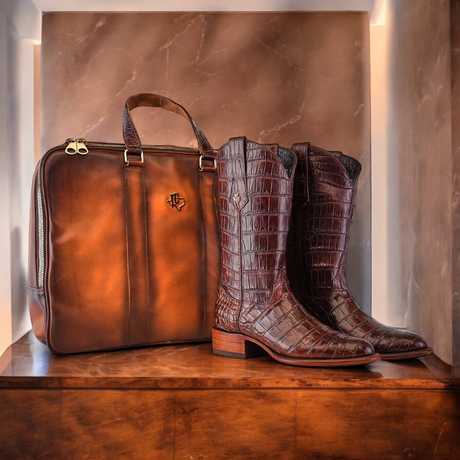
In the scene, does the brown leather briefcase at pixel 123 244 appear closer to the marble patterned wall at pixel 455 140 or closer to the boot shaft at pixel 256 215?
the boot shaft at pixel 256 215

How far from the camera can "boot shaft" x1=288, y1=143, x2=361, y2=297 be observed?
1.09 meters

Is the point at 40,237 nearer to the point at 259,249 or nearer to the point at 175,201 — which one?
the point at 175,201

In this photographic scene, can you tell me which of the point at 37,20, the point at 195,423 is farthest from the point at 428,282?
the point at 37,20

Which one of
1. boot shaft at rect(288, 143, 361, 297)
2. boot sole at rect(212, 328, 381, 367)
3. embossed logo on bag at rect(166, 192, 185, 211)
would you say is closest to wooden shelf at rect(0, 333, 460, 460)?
boot sole at rect(212, 328, 381, 367)

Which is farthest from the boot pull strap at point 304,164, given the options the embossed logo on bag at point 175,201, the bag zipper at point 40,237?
the bag zipper at point 40,237

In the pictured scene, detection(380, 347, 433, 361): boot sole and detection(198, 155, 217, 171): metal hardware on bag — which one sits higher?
detection(198, 155, 217, 171): metal hardware on bag

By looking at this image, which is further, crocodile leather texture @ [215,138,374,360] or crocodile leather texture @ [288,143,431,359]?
crocodile leather texture @ [288,143,431,359]

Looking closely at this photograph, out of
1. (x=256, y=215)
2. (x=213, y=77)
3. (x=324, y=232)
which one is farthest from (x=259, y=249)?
(x=213, y=77)

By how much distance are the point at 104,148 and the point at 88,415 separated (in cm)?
53

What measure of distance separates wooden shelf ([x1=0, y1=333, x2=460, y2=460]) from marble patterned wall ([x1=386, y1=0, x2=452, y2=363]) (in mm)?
183

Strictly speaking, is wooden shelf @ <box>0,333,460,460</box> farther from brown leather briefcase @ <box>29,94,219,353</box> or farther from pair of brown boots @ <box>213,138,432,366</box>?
brown leather briefcase @ <box>29,94,219,353</box>

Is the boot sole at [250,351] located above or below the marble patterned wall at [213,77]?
below

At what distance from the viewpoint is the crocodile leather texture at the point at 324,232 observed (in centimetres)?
109

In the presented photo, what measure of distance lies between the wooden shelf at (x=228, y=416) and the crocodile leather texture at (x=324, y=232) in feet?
0.72
